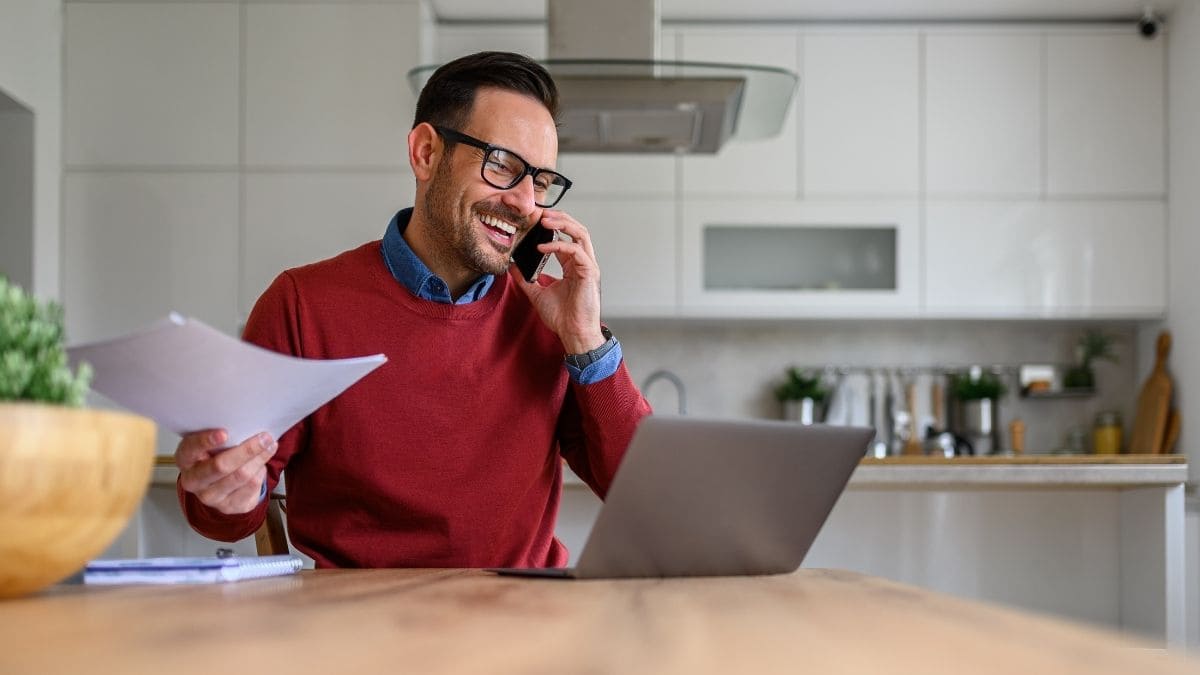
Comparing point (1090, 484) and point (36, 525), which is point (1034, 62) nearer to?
point (1090, 484)

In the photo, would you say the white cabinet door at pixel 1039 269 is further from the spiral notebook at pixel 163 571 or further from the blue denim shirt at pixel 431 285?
the spiral notebook at pixel 163 571

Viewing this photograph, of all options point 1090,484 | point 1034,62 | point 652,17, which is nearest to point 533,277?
point 652,17

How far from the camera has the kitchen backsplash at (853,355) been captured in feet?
16.5

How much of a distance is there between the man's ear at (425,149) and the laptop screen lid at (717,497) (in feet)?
2.84

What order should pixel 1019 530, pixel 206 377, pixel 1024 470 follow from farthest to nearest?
pixel 1019 530
pixel 1024 470
pixel 206 377

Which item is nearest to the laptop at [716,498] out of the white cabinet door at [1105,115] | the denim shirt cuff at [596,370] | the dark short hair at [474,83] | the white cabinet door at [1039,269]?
the denim shirt cuff at [596,370]

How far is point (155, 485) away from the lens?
3.12 meters

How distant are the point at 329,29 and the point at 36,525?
3.85 meters

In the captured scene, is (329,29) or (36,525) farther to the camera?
(329,29)

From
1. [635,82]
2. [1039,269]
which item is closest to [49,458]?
[635,82]

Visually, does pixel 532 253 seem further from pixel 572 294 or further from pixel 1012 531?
pixel 1012 531

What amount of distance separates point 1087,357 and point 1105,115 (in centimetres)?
91

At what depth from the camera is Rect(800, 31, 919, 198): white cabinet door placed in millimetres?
4703

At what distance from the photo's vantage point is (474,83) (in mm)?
1840
